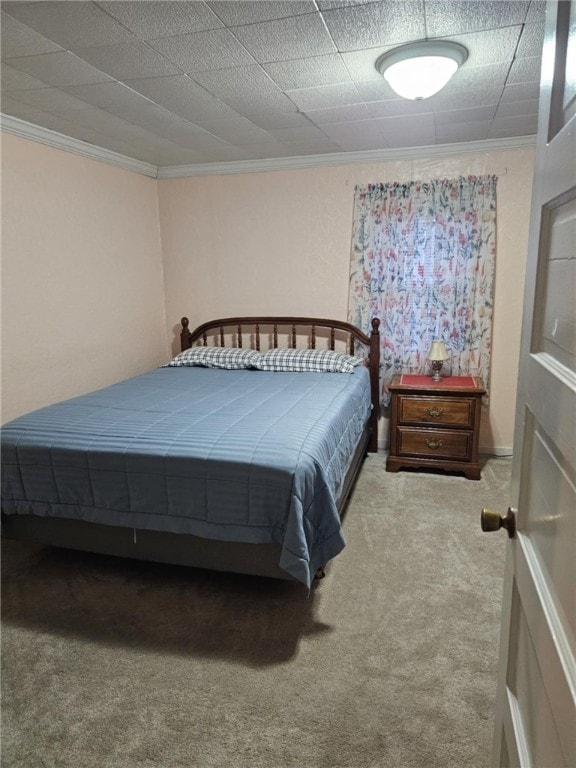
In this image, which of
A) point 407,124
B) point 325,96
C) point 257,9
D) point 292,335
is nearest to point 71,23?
point 257,9

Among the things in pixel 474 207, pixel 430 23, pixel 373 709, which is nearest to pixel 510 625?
pixel 373 709

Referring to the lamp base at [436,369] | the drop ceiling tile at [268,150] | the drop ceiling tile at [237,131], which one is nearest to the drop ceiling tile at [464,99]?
the drop ceiling tile at [237,131]

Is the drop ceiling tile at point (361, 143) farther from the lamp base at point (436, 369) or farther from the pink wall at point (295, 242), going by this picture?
the lamp base at point (436, 369)

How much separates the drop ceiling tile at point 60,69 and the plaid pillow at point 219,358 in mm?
2110

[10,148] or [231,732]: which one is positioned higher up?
[10,148]

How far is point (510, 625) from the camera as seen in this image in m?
1.03

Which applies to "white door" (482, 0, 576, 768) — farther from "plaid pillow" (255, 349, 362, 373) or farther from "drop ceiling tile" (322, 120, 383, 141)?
"plaid pillow" (255, 349, 362, 373)

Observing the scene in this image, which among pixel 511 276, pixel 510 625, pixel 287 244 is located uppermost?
pixel 287 244

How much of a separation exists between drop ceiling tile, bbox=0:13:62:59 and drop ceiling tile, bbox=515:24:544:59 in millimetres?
1837

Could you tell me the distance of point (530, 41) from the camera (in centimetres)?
196

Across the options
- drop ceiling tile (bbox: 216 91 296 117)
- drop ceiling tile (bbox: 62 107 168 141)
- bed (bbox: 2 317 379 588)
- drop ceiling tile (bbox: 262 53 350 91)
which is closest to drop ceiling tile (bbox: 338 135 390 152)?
drop ceiling tile (bbox: 216 91 296 117)

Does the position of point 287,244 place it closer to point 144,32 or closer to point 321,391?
point 321,391

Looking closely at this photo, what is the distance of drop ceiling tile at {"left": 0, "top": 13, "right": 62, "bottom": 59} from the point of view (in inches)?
70.2

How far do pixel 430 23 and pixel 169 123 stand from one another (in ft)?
5.63
